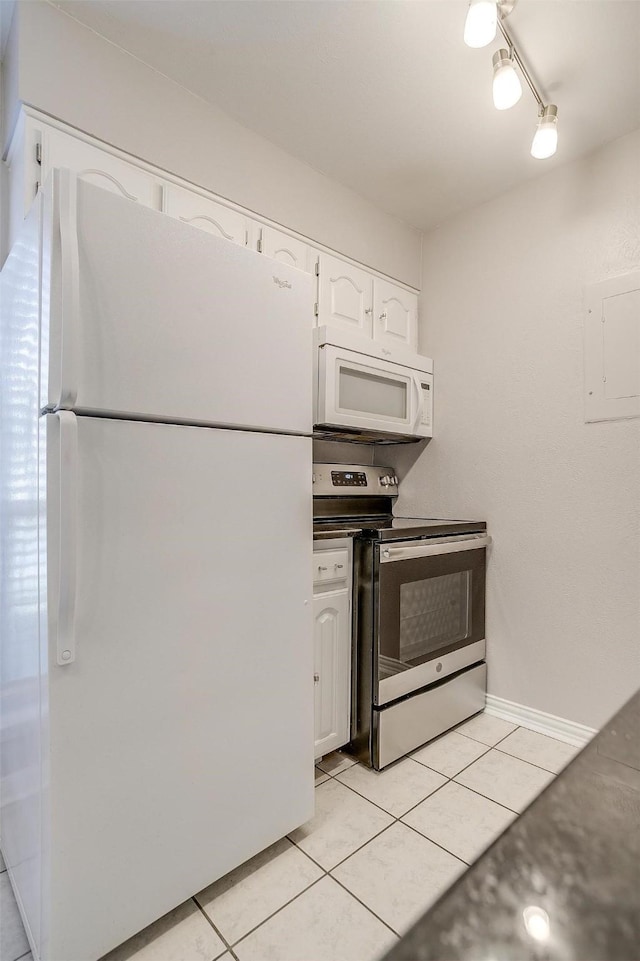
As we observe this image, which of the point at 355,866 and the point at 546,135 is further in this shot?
the point at 546,135

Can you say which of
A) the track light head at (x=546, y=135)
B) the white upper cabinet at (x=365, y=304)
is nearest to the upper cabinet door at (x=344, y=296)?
the white upper cabinet at (x=365, y=304)

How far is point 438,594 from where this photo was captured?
222 cm

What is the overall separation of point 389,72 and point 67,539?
1.88 meters

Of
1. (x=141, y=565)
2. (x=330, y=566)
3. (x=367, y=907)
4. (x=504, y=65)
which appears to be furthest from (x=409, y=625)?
(x=504, y=65)

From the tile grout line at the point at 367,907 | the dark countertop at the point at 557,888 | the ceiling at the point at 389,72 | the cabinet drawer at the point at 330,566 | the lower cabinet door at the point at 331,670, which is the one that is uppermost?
the ceiling at the point at 389,72

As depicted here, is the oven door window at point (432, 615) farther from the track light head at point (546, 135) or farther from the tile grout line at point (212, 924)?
the track light head at point (546, 135)

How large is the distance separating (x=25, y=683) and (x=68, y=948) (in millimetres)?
550

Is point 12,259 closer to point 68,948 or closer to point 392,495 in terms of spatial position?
point 68,948

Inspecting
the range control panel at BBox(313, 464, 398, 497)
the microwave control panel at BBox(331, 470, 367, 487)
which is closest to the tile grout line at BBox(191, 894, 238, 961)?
the range control panel at BBox(313, 464, 398, 497)

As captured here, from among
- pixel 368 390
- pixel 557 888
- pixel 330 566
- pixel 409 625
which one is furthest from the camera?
pixel 368 390

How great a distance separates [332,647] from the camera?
6.22ft

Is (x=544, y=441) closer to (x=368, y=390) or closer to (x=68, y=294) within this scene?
(x=368, y=390)

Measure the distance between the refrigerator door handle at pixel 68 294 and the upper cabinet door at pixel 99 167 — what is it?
505 millimetres

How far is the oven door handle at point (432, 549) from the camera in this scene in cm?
196
